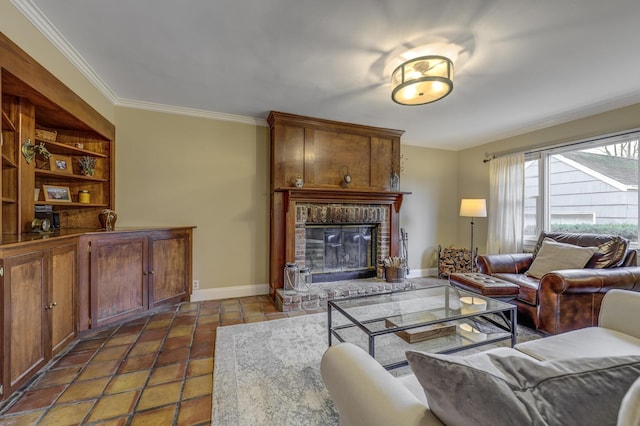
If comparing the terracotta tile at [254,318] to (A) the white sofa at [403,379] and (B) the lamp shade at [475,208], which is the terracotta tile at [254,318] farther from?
(B) the lamp shade at [475,208]

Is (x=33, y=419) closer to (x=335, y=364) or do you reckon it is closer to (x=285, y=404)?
(x=285, y=404)

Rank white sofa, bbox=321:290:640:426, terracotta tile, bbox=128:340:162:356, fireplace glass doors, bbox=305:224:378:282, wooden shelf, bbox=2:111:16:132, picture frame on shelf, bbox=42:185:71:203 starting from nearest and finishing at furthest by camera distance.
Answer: white sofa, bbox=321:290:640:426 < wooden shelf, bbox=2:111:16:132 < terracotta tile, bbox=128:340:162:356 < picture frame on shelf, bbox=42:185:71:203 < fireplace glass doors, bbox=305:224:378:282

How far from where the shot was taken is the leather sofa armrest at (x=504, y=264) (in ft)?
10.4

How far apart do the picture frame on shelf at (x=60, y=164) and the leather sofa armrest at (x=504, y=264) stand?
4.70m

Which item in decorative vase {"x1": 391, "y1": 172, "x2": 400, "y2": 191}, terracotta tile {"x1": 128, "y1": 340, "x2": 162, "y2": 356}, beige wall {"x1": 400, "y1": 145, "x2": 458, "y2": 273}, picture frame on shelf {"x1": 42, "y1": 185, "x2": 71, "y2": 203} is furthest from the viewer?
beige wall {"x1": 400, "y1": 145, "x2": 458, "y2": 273}

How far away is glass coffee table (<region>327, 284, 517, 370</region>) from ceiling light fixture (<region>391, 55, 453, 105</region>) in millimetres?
1772

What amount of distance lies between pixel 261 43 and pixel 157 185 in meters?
2.19

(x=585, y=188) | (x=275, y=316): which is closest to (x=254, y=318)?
(x=275, y=316)

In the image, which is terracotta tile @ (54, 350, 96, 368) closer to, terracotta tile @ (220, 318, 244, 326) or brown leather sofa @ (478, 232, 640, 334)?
terracotta tile @ (220, 318, 244, 326)

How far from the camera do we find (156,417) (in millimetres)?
1483

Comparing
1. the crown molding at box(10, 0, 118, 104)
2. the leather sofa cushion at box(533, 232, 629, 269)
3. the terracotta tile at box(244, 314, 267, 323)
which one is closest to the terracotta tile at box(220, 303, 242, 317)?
the terracotta tile at box(244, 314, 267, 323)

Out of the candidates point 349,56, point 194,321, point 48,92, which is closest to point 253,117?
point 349,56

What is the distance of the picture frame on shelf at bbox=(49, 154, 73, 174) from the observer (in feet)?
8.50

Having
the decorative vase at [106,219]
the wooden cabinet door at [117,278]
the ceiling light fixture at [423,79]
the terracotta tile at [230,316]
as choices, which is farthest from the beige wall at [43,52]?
the ceiling light fixture at [423,79]
